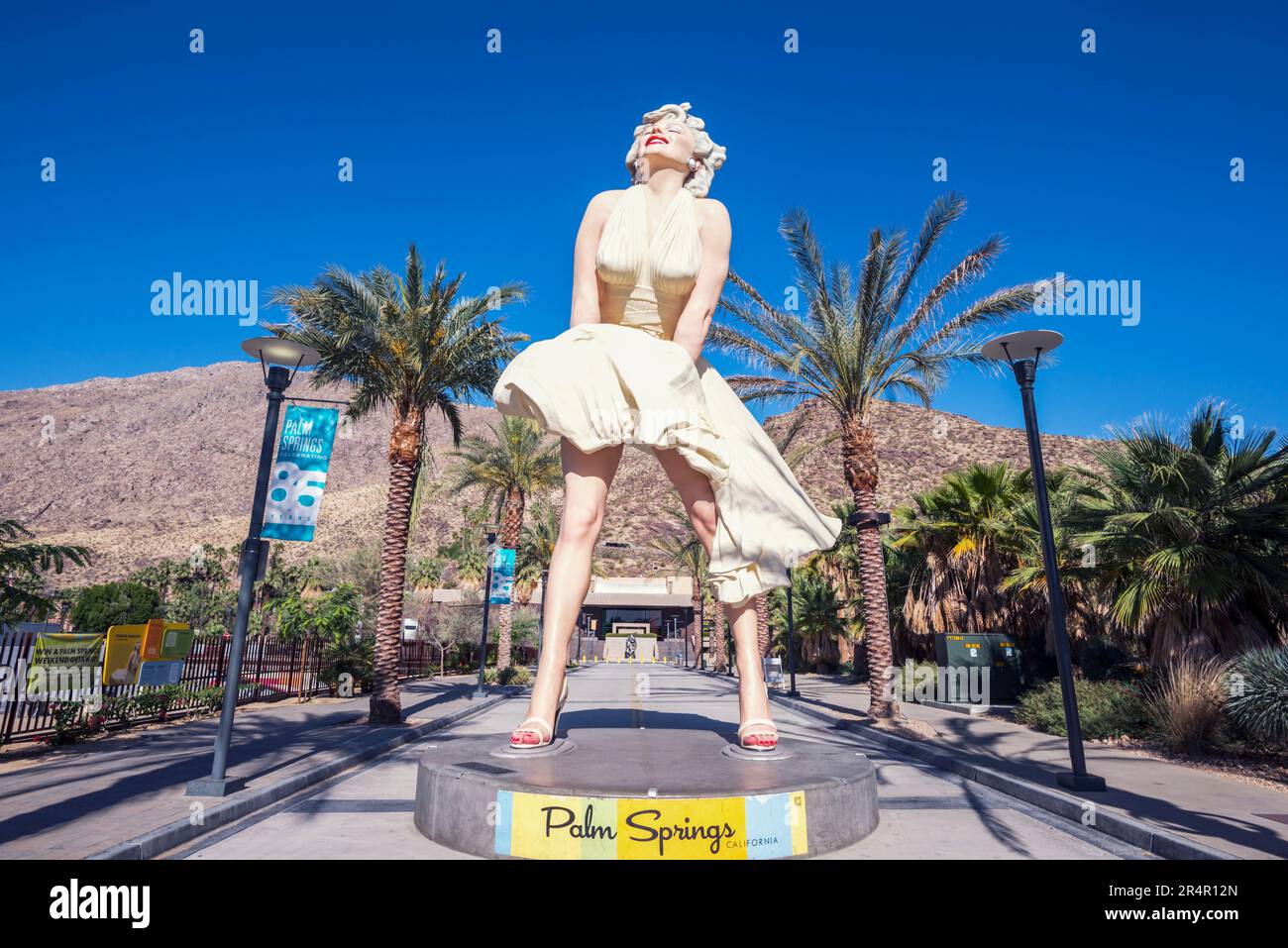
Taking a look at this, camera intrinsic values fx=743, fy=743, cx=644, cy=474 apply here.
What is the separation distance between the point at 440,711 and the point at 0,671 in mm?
7003

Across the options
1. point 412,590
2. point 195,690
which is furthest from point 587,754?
point 412,590

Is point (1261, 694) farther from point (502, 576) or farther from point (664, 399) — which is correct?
point (502, 576)

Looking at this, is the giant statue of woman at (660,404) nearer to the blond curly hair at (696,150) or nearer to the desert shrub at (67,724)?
the blond curly hair at (696,150)

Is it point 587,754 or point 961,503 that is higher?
point 961,503

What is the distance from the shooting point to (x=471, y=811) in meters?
4.16

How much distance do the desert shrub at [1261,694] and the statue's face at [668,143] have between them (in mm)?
8316

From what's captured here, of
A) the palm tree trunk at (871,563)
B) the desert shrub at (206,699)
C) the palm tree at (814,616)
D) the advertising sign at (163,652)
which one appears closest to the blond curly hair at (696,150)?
the palm tree trunk at (871,563)

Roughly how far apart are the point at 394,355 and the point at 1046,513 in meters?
10.1

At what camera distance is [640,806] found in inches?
151

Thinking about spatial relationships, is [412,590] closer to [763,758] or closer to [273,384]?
[273,384]

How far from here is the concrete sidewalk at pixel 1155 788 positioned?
5.09 metres

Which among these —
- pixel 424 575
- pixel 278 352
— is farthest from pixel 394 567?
pixel 424 575

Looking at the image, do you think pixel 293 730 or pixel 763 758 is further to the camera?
pixel 293 730
